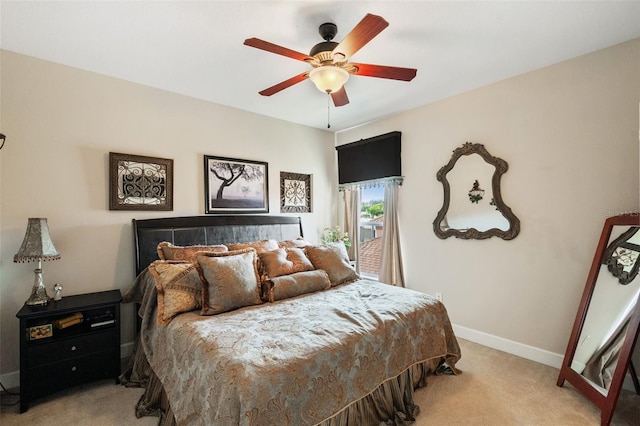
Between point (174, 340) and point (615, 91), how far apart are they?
3.81 meters

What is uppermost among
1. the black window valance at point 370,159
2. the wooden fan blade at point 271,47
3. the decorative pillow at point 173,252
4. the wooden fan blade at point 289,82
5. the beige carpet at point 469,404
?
the wooden fan blade at point 271,47

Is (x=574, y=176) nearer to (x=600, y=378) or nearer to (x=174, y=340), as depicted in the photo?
(x=600, y=378)

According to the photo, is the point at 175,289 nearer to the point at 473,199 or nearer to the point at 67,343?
the point at 67,343

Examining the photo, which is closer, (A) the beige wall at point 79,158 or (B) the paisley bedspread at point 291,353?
(B) the paisley bedspread at point 291,353

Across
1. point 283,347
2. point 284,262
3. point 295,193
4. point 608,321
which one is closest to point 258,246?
point 284,262

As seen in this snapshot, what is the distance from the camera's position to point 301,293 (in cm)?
258

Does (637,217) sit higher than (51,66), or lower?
lower

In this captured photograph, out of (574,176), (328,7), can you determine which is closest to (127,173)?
(328,7)

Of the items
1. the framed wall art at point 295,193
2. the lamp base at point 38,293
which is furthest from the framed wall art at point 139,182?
the framed wall art at point 295,193

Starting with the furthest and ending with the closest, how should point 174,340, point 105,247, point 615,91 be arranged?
point 105,247, point 615,91, point 174,340

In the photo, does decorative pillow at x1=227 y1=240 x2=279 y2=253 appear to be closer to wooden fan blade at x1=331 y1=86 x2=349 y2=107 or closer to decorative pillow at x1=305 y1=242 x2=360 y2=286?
decorative pillow at x1=305 y1=242 x2=360 y2=286

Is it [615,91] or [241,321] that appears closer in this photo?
[241,321]

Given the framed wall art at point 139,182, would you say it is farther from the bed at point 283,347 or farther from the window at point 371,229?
the window at point 371,229

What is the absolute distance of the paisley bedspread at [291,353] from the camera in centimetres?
137
